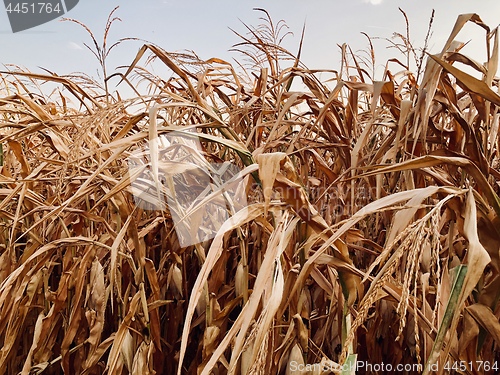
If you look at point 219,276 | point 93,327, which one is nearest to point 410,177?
point 219,276

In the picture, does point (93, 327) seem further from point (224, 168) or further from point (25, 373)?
point (224, 168)

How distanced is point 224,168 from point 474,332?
36cm

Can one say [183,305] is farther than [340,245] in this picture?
Yes

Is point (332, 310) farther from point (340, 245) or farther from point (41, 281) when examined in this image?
point (41, 281)

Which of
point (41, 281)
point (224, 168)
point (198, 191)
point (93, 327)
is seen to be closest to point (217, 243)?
point (224, 168)

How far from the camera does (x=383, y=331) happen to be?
713mm

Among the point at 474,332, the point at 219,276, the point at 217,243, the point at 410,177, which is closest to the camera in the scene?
the point at 217,243

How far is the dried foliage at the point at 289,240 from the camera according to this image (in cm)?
44

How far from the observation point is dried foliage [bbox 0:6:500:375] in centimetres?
44

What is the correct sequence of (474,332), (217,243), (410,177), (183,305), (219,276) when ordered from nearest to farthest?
(217,243) → (474,332) → (410,177) → (219,276) → (183,305)

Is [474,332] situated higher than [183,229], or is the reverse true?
[183,229]

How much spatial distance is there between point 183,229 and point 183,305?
0.20 meters

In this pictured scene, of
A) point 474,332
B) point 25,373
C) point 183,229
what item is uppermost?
point 183,229

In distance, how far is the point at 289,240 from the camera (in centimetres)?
50
